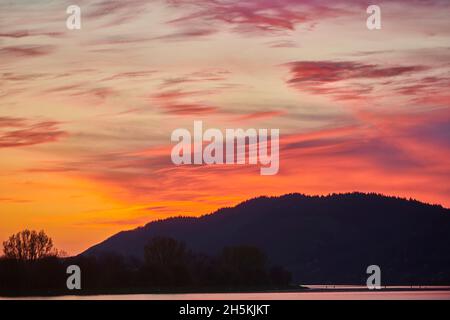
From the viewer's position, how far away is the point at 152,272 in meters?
105

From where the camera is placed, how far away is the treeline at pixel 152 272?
94250mm

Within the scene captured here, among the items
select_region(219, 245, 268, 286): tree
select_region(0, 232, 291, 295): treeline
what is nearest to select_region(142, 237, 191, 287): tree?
select_region(0, 232, 291, 295): treeline

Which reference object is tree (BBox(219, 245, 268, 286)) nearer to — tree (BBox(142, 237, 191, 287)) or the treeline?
the treeline

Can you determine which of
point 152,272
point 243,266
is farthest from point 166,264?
point 243,266

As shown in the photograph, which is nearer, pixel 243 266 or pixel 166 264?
pixel 166 264

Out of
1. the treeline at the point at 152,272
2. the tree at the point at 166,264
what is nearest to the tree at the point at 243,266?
the treeline at the point at 152,272

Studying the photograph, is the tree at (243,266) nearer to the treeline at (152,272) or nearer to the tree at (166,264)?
the treeline at (152,272)

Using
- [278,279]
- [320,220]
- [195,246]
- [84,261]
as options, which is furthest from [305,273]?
[84,261]

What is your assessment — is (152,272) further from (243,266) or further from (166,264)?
(243,266)

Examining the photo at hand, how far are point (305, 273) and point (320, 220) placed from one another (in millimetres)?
11808

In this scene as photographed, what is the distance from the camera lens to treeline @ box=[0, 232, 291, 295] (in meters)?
94.2

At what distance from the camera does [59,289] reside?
9462 centimetres

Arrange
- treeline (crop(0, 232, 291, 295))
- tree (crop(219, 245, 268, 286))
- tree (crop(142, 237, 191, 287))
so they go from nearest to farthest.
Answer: treeline (crop(0, 232, 291, 295)) → tree (crop(142, 237, 191, 287)) → tree (crop(219, 245, 268, 286))
